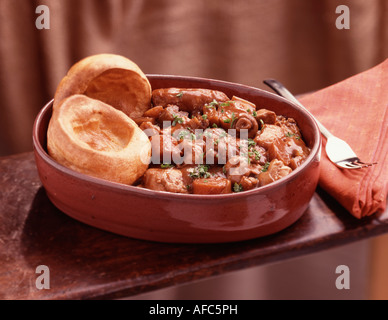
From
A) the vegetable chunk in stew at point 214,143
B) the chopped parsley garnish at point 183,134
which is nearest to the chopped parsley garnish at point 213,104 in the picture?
the vegetable chunk in stew at point 214,143

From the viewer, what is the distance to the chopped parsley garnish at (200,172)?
1100 mm

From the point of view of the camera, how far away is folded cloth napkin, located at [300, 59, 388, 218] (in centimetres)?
112

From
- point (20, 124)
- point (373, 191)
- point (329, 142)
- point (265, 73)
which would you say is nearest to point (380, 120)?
point (329, 142)

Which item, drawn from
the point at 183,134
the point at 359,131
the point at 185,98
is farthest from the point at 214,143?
the point at 359,131

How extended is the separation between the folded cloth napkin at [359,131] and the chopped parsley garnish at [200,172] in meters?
0.30

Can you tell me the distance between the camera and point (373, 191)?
113 centimetres

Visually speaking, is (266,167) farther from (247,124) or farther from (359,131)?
(359,131)

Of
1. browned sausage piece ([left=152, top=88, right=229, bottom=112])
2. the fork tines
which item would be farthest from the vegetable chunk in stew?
the fork tines

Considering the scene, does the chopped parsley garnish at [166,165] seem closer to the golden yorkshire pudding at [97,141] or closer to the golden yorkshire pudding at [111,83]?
the golden yorkshire pudding at [97,141]

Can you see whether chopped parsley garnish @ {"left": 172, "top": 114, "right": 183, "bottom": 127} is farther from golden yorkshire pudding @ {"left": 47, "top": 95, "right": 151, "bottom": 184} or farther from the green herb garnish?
the green herb garnish

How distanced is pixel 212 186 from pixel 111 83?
16.3 inches

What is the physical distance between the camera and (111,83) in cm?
127

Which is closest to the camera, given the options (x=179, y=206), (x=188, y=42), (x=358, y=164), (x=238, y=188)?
(x=179, y=206)

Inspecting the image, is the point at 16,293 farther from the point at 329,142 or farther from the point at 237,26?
the point at 237,26
